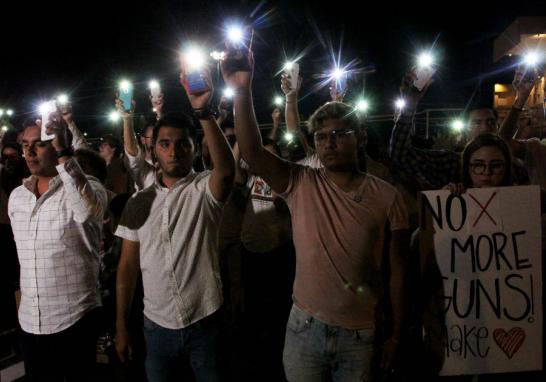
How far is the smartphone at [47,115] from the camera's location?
2764mm

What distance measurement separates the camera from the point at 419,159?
343cm

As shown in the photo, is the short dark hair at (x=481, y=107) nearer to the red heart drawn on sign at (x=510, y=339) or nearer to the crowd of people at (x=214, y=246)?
the crowd of people at (x=214, y=246)

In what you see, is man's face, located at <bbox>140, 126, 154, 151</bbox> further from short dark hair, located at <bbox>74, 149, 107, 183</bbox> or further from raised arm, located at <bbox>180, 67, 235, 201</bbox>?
raised arm, located at <bbox>180, 67, 235, 201</bbox>

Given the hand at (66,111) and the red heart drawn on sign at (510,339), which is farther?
the hand at (66,111)

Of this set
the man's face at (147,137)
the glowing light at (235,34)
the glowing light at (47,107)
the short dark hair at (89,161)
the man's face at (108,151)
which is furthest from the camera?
the man's face at (108,151)

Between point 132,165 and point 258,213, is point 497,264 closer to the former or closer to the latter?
point 258,213

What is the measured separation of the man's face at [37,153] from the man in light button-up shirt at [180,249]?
83 cm

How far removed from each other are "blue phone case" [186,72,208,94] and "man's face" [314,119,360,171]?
70 cm

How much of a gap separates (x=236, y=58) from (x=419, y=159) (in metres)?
1.89

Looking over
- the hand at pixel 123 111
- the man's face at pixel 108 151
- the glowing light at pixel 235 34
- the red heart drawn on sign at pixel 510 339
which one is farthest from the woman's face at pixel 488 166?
the man's face at pixel 108 151

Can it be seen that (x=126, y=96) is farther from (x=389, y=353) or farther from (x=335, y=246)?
(x=389, y=353)

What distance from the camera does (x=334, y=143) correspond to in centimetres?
240

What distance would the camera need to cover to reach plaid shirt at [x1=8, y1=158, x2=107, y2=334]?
282 cm

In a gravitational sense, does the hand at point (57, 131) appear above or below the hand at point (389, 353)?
above
